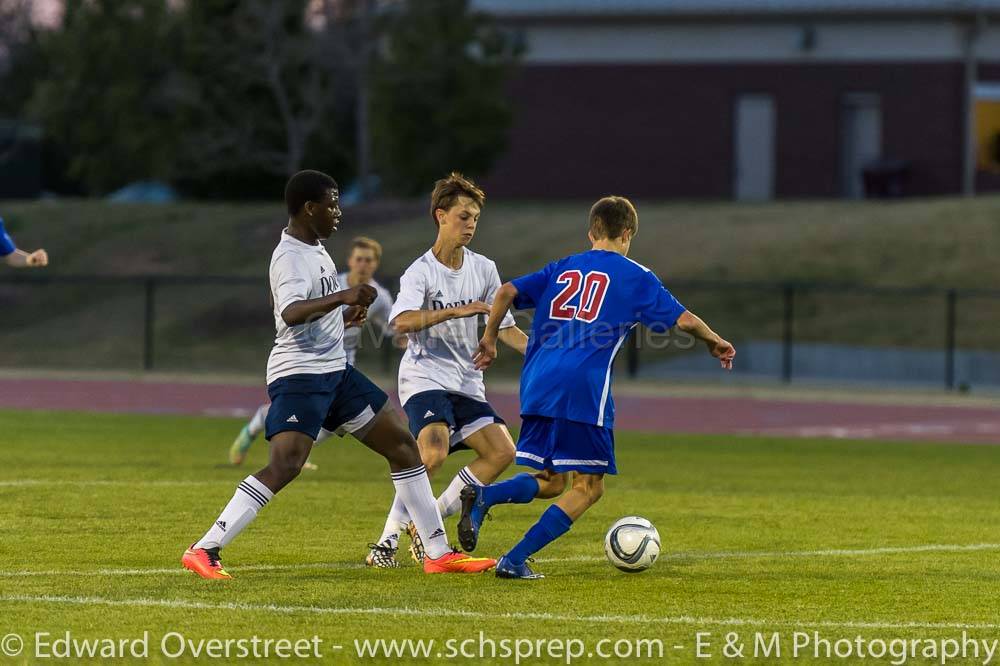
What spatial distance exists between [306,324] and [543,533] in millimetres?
1576

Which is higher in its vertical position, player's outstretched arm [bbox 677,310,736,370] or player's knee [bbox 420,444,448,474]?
player's outstretched arm [bbox 677,310,736,370]

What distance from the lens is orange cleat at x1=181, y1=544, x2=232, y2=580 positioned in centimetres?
891

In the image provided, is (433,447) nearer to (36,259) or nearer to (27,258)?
(36,259)

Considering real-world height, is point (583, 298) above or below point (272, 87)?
below

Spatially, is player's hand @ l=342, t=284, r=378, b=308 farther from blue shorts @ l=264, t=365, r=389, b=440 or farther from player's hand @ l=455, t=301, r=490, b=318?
player's hand @ l=455, t=301, r=490, b=318

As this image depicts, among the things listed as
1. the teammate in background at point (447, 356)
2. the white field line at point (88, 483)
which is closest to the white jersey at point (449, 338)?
the teammate in background at point (447, 356)

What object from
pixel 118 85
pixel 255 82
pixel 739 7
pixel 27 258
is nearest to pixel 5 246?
pixel 27 258

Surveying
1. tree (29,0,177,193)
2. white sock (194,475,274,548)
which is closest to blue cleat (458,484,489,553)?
white sock (194,475,274,548)

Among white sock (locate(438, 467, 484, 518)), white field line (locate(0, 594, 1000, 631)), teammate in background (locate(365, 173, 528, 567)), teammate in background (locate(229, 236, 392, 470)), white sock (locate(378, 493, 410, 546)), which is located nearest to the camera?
white field line (locate(0, 594, 1000, 631))

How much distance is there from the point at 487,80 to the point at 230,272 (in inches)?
311

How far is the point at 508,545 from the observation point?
10812mm

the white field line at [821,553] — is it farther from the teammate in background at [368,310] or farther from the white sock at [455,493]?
the teammate in background at [368,310]

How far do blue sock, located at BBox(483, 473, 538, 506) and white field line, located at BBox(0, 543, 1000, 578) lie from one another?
0.78 meters

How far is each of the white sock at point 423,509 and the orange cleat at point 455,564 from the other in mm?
28
